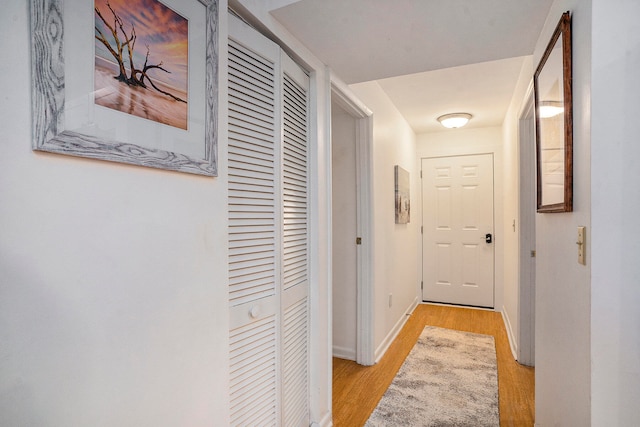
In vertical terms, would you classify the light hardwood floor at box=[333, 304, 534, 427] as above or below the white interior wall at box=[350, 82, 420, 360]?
below

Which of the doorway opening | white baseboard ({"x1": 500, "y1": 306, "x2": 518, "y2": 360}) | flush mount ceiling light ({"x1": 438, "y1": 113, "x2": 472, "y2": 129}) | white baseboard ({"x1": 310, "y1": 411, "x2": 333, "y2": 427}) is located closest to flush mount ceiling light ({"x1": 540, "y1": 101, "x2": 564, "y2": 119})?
the doorway opening

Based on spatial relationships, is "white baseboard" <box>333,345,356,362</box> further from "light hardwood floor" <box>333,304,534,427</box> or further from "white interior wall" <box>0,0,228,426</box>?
"white interior wall" <box>0,0,228,426</box>

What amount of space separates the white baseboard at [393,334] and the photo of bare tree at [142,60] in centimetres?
262

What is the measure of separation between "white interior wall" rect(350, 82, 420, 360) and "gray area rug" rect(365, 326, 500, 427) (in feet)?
1.30

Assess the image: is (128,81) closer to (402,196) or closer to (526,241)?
(526,241)

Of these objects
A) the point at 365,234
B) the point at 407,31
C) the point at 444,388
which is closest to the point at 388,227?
the point at 365,234

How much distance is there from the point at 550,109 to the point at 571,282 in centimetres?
71

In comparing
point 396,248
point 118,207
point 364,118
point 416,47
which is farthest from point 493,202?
point 118,207

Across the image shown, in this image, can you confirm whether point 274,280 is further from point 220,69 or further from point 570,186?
point 570,186

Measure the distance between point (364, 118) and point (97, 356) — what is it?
8.22 ft

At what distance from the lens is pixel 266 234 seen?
5.16 feet

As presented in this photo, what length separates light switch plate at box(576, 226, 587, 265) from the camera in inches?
43.7

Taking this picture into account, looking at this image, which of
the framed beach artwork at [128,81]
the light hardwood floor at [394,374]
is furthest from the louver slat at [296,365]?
the framed beach artwork at [128,81]

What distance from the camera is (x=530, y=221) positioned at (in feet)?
9.61
